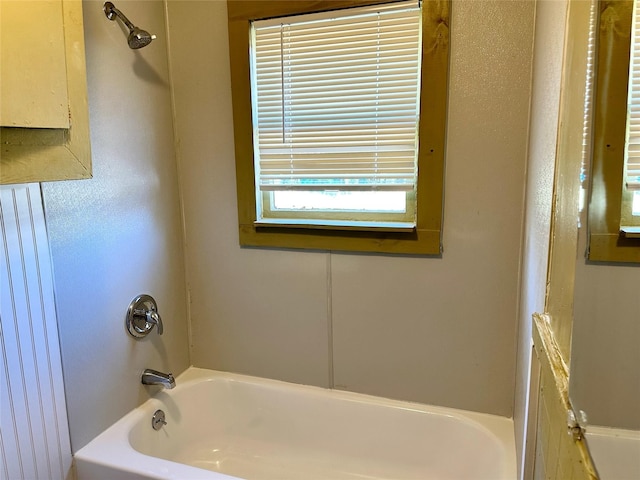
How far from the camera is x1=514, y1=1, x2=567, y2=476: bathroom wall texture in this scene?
1037 millimetres

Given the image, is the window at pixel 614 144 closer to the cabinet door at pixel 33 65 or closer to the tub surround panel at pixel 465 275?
the tub surround panel at pixel 465 275

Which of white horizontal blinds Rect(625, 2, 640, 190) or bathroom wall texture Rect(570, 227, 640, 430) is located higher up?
white horizontal blinds Rect(625, 2, 640, 190)

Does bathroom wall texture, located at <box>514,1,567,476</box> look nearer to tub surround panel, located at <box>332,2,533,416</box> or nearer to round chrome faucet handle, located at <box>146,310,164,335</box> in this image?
tub surround panel, located at <box>332,2,533,416</box>

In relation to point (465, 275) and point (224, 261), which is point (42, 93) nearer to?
point (224, 261)

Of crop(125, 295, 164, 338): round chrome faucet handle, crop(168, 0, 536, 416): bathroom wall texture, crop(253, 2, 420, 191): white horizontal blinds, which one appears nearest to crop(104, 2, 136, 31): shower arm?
crop(168, 0, 536, 416): bathroom wall texture

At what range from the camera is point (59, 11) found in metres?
1.08

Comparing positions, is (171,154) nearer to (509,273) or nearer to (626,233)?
(509,273)

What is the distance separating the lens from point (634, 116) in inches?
26.0

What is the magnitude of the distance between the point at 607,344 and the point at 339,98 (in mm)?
1320

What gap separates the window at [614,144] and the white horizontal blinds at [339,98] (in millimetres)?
1029

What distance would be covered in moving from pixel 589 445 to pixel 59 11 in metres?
1.34

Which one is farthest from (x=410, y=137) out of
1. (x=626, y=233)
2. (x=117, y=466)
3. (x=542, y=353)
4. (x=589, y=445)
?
(x=117, y=466)

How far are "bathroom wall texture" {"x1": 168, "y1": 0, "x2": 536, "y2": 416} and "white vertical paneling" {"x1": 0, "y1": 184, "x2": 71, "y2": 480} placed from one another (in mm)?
721

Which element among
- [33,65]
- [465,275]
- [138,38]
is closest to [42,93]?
[33,65]
